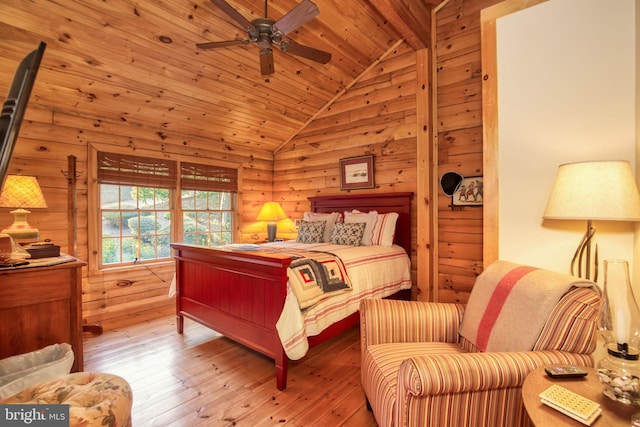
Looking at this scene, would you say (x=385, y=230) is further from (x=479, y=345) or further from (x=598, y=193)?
(x=598, y=193)

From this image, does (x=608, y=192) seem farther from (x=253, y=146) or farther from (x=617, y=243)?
(x=253, y=146)

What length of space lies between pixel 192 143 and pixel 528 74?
3828 millimetres

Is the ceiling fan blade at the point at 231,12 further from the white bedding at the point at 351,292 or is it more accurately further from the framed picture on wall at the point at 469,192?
the framed picture on wall at the point at 469,192

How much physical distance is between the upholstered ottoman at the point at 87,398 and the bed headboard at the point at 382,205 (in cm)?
299

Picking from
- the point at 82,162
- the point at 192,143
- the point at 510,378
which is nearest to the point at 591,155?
the point at 510,378

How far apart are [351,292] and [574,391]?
168 centimetres

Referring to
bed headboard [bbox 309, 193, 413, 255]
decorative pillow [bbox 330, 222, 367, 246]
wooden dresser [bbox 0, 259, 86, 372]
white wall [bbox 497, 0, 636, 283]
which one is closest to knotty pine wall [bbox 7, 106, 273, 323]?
wooden dresser [bbox 0, 259, 86, 372]

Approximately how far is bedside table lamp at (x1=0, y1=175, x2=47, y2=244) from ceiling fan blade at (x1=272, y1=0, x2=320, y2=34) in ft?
7.18

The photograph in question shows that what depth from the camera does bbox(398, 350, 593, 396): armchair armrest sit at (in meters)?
1.07

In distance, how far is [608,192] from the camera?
1.35 meters

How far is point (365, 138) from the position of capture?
13.2 feet

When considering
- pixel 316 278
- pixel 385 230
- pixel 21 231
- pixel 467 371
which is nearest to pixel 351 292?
pixel 316 278

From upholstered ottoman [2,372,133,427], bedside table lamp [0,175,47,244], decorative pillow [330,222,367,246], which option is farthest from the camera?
decorative pillow [330,222,367,246]

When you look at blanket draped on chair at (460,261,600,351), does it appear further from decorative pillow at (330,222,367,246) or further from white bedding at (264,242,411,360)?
decorative pillow at (330,222,367,246)
